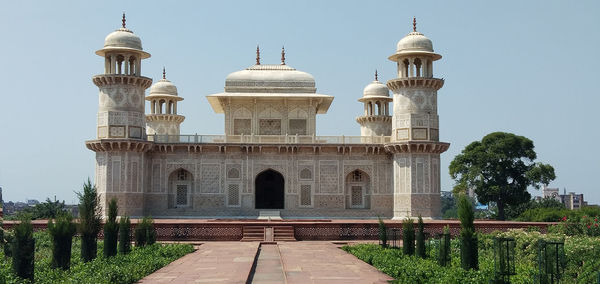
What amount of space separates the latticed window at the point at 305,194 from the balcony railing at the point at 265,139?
1.98 m

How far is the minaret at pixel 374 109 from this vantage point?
35875 mm

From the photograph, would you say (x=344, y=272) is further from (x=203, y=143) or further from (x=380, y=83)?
(x=380, y=83)

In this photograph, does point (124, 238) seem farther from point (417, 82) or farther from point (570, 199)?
point (570, 199)

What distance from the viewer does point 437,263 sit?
1321cm

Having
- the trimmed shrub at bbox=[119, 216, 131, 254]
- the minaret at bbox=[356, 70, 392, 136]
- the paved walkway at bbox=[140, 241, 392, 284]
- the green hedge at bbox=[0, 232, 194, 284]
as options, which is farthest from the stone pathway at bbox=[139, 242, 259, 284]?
the minaret at bbox=[356, 70, 392, 136]

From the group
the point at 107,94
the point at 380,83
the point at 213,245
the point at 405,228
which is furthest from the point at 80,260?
the point at 380,83

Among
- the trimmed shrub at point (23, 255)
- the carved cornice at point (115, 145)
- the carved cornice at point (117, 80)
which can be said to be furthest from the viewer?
the carved cornice at point (117, 80)

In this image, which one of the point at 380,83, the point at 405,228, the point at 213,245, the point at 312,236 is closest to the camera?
the point at 405,228

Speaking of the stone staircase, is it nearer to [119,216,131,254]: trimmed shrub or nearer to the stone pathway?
the stone pathway

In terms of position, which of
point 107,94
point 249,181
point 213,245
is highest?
point 107,94

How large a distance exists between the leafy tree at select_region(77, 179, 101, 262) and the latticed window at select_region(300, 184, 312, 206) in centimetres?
A: 1522

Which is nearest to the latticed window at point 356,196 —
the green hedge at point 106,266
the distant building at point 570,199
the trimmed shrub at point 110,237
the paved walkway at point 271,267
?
the paved walkway at point 271,267

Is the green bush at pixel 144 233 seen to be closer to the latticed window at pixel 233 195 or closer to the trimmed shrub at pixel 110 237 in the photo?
the trimmed shrub at pixel 110 237

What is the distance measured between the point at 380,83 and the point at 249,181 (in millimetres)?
10796
